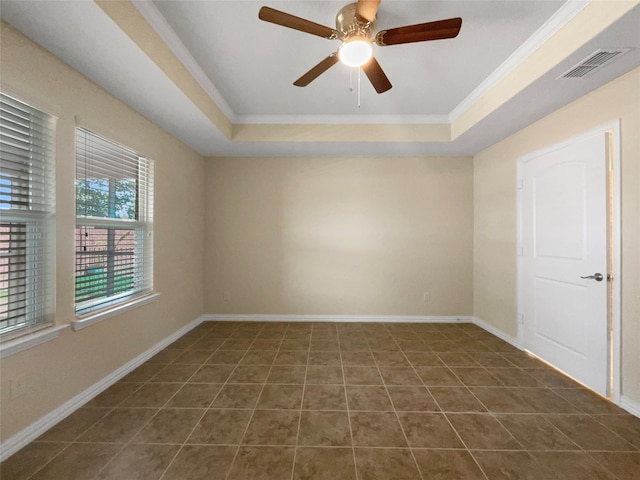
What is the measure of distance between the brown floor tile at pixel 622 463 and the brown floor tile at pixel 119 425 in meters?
2.77

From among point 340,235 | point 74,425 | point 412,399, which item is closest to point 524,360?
point 412,399

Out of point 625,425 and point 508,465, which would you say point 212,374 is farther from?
point 625,425

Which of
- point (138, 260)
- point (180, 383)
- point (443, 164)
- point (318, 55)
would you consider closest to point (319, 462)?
point (180, 383)

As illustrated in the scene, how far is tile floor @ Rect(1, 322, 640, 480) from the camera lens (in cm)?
143

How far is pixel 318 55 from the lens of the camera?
2143mm

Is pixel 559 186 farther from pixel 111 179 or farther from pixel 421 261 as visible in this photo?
pixel 111 179

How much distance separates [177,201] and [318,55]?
226 centimetres

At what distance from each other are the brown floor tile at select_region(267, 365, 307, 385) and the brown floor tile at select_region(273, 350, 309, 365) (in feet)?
0.26

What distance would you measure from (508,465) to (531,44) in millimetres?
2816

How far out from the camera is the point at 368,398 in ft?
6.66

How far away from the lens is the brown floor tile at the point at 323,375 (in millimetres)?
2264

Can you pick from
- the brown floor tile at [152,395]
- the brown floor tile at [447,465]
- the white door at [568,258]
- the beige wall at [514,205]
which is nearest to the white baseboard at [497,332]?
the beige wall at [514,205]

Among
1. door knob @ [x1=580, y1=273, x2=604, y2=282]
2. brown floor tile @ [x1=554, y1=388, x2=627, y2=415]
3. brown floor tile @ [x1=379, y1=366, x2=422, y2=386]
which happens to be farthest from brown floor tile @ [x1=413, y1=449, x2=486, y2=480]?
door knob @ [x1=580, y1=273, x2=604, y2=282]

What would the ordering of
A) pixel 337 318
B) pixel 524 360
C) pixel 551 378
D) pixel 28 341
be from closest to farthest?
1. pixel 28 341
2. pixel 551 378
3. pixel 524 360
4. pixel 337 318
